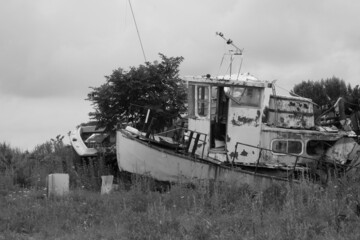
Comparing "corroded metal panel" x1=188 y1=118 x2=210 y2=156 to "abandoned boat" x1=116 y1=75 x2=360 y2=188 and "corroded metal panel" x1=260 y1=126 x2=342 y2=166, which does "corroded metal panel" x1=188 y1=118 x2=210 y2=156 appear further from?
"corroded metal panel" x1=260 y1=126 x2=342 y2=166

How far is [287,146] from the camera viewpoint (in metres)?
14.7

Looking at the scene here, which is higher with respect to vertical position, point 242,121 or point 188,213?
point 242,121

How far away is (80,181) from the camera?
1522 cm

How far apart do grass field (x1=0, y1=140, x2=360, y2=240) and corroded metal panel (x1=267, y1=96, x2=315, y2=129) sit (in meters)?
2.72

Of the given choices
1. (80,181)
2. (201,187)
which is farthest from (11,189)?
(201,187)

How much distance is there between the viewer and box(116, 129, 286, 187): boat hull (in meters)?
13.6

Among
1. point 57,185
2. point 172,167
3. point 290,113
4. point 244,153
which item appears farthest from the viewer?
point 290,113

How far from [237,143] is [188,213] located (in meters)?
3.89

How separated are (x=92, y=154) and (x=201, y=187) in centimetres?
629

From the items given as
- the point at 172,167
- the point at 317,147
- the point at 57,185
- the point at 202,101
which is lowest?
the point at 57,185

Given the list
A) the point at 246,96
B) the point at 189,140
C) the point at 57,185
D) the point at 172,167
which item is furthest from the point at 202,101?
the point at 57,185

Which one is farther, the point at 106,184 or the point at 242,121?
the point at 242,121

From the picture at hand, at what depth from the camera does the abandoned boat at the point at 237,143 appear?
13797 mm

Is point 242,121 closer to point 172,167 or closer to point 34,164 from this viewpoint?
point 172,167
